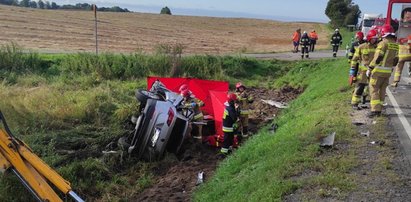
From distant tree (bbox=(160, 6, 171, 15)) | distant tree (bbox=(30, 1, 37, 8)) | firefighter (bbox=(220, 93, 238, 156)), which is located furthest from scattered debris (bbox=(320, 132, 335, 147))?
distant tree (bbox=(30, 1, 37, 8))

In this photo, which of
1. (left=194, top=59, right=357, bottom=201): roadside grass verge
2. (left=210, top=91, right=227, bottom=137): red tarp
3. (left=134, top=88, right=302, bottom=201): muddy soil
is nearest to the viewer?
(left=194, top=59, right=357, bottom=201): roadside grass verge

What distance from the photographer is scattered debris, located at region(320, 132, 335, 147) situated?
22.1 ft

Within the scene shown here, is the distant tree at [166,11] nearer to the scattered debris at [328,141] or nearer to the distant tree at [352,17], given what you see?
the distant tree at [352,17]

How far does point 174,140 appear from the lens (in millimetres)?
10109

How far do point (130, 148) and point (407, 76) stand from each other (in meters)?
8.80

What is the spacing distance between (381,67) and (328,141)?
240 centimetres

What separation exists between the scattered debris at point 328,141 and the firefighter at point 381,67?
62.6 inches

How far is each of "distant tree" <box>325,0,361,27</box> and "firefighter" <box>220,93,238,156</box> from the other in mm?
47267

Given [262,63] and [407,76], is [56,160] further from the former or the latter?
[262,63]

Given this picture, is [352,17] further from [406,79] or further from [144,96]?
[144,96]

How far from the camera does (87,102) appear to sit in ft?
42.7

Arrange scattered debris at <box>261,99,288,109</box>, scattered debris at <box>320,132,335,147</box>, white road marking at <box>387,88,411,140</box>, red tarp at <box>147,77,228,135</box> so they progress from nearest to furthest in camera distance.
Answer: scattered debris at <box>320,132,335,147</box> < white road marking at <box>387,88,411,140</box> < red tarp at <box>147,77,228,135</box> < scattered debris at <box>261,99,288,109</box>

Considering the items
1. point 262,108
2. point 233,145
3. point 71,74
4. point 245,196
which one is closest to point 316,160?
point 245,196

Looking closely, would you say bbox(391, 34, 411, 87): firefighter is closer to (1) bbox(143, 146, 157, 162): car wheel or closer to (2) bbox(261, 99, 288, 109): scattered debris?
(2) bbox(261, 99, 288, 109): scattered debris
